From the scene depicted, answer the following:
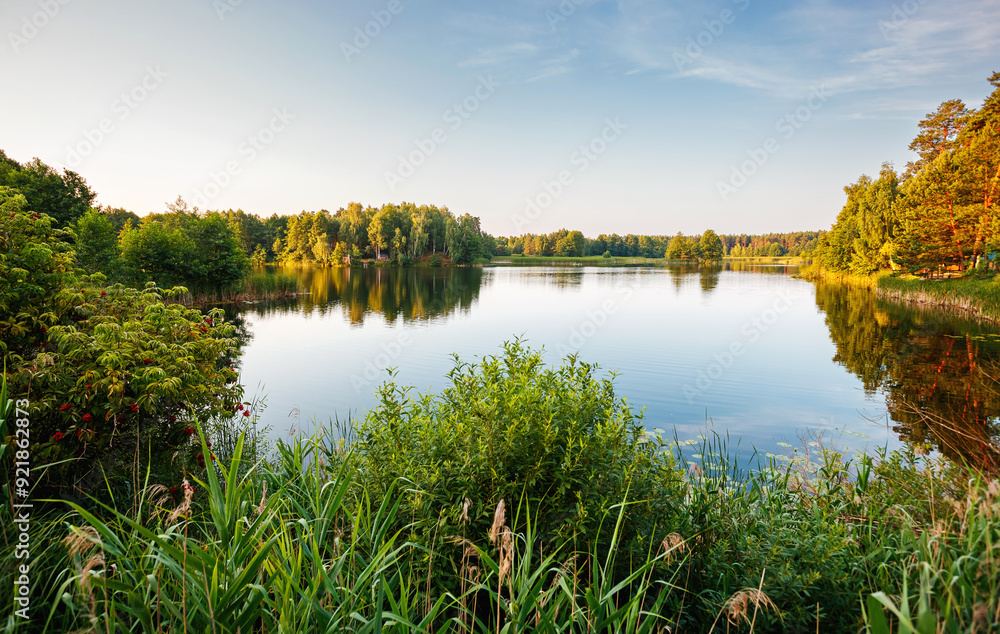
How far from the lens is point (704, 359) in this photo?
18719 mm

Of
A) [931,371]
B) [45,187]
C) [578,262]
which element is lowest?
[931,371]

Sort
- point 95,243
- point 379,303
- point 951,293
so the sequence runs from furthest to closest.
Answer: point 379,303
point 951,293
point 95,243

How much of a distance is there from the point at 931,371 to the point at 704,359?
697 cm

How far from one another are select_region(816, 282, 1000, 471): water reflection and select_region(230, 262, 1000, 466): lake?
0.22 feet

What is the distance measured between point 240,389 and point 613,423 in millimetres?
5895

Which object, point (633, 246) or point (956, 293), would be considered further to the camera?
point (633, 246)

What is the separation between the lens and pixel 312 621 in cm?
288

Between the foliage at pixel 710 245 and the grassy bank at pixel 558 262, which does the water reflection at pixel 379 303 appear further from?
the foliage at pixel 710 245

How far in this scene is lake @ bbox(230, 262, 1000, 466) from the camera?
37.4ft

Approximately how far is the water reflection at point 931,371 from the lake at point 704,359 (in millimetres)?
68

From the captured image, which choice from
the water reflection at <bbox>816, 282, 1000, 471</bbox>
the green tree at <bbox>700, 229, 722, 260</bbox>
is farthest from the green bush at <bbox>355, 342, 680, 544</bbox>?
the green tree at <bbox>700, 229, 722, 260</bbox>

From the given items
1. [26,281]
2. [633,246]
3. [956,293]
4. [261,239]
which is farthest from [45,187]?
[633,246]

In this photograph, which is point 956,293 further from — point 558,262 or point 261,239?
point 261,239

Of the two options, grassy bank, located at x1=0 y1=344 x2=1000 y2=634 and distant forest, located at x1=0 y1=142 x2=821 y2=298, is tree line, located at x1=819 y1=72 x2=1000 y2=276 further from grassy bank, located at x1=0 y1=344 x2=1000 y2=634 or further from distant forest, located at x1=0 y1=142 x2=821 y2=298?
distant forest, located at x1=0 y1=142 x2=821 y2=298
